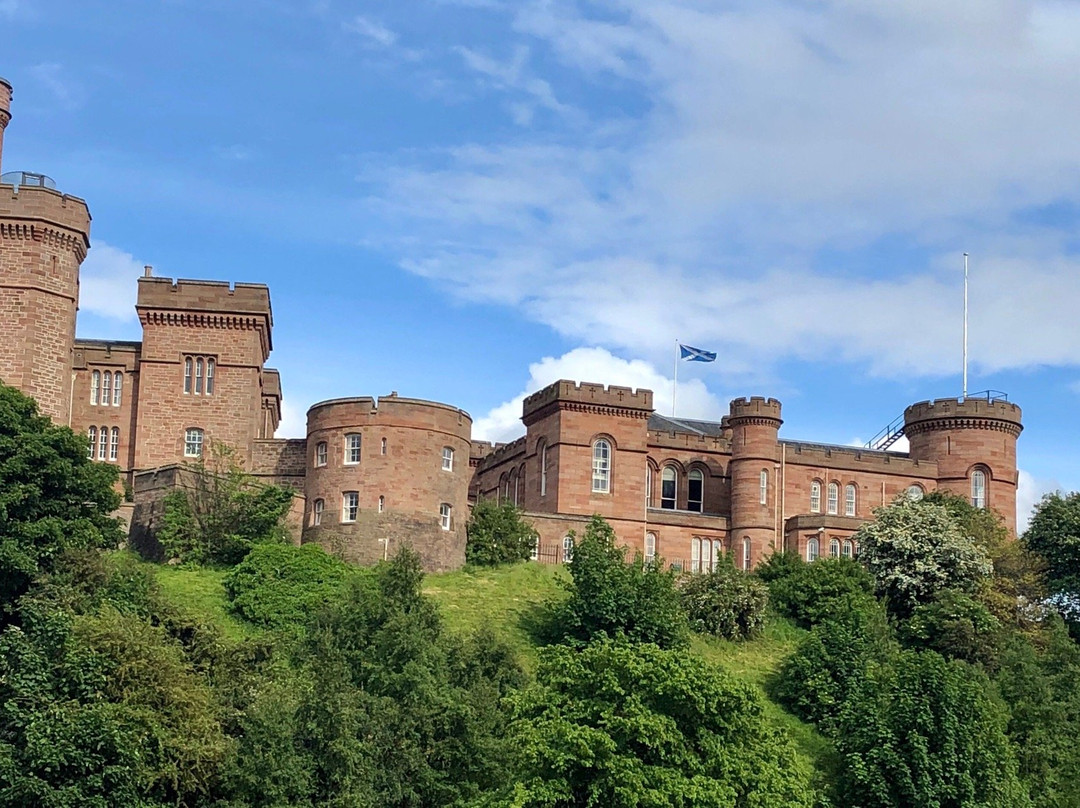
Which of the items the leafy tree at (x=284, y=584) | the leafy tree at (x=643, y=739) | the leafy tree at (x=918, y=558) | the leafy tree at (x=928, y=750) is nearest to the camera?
the leafy tree at (x=643, y=739)

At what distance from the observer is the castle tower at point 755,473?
79.8m

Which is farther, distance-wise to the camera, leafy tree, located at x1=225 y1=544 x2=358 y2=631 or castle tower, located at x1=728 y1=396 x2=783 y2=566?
castle tower, located at x1=728 y1=396 x2=783 y2=566

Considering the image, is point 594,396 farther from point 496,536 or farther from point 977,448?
point 977,448

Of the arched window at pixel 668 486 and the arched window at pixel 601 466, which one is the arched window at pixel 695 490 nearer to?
the arched window at pixel 668 486

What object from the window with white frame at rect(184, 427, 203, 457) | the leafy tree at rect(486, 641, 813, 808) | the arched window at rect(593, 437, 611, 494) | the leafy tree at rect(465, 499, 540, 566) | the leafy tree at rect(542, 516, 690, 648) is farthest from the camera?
the arched window at rect(593, 437, 611, 494)

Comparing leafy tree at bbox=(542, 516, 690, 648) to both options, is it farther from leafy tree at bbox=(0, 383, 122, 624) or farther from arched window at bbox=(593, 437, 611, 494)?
A: leafy tree at bbox=(0, 383, 122, 624)

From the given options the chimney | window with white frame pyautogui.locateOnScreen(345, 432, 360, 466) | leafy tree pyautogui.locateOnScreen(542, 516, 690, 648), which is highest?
the chimney

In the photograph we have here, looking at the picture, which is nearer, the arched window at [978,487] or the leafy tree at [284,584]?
the leafy tree at [284,584]

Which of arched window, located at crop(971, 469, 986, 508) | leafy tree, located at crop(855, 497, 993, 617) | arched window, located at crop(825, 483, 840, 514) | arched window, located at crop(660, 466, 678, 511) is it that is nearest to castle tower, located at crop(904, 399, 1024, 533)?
arched window, located at crop(971, 469, 986, 508)

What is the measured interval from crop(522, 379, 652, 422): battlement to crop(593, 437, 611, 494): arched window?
1.69m

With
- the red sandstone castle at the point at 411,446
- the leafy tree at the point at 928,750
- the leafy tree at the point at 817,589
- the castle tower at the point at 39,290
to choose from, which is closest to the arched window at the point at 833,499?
the red sandstone castle at the point at 411,446

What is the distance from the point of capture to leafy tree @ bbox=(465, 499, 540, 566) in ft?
231

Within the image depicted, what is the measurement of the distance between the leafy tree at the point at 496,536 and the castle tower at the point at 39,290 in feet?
54.6

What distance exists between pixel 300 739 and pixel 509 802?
6.57 meters
